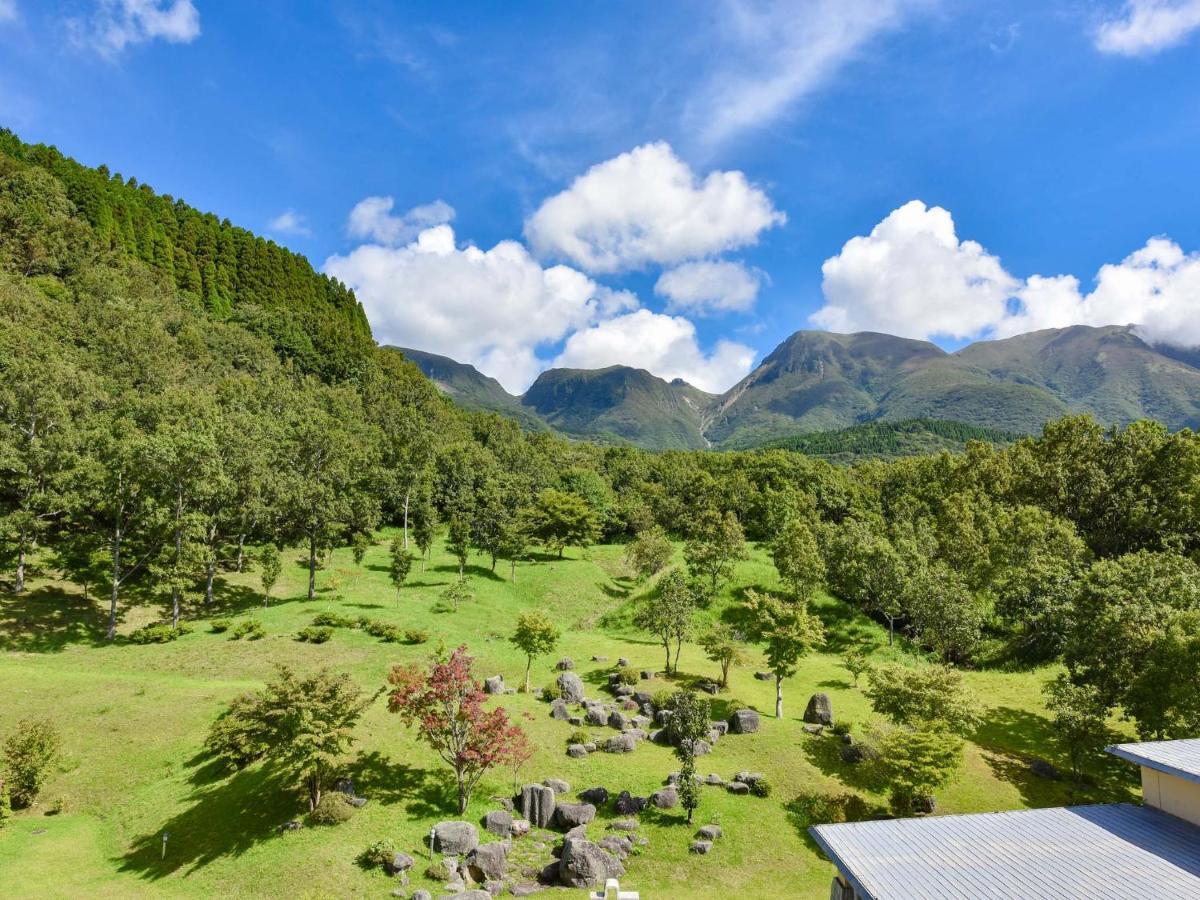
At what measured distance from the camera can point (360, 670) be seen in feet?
116

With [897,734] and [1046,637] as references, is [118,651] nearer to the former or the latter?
[897,734]

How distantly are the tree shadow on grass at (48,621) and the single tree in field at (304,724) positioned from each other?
78.1ft

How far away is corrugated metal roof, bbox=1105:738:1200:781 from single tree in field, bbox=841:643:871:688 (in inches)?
625

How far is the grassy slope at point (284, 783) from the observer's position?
63.6 ft

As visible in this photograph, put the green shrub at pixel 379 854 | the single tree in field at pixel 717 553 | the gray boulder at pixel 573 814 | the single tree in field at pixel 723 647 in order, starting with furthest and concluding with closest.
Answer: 1. the single tree in field at pixel 717 553
2. the single tree in field at pixel 723 647
3. the gray boulder at pixel 573 814
4. the green shrub at pixel 379 854

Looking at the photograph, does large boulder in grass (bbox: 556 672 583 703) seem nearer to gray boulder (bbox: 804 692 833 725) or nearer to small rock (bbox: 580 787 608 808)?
small rock (bbox: 580 787 608 808)

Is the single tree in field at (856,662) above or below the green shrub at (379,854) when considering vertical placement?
above

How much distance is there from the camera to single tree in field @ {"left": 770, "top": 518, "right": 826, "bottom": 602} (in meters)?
54.9

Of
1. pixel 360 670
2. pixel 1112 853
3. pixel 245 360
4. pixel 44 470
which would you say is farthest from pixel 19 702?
pixel 245 360

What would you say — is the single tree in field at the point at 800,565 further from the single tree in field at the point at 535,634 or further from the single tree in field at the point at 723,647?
the single tree in field at the point at 535,634

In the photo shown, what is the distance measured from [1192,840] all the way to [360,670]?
38.7 m

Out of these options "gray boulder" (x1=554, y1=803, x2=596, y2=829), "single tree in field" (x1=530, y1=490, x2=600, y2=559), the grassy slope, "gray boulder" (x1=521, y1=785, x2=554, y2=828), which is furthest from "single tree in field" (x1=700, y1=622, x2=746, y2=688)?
"single tree in field" (x1=530, y1=490, x2=600, y2=559)

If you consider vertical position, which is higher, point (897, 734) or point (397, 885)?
point (897, 734)

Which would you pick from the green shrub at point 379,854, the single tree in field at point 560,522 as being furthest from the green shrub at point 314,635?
the single tree in field at point 560,522
